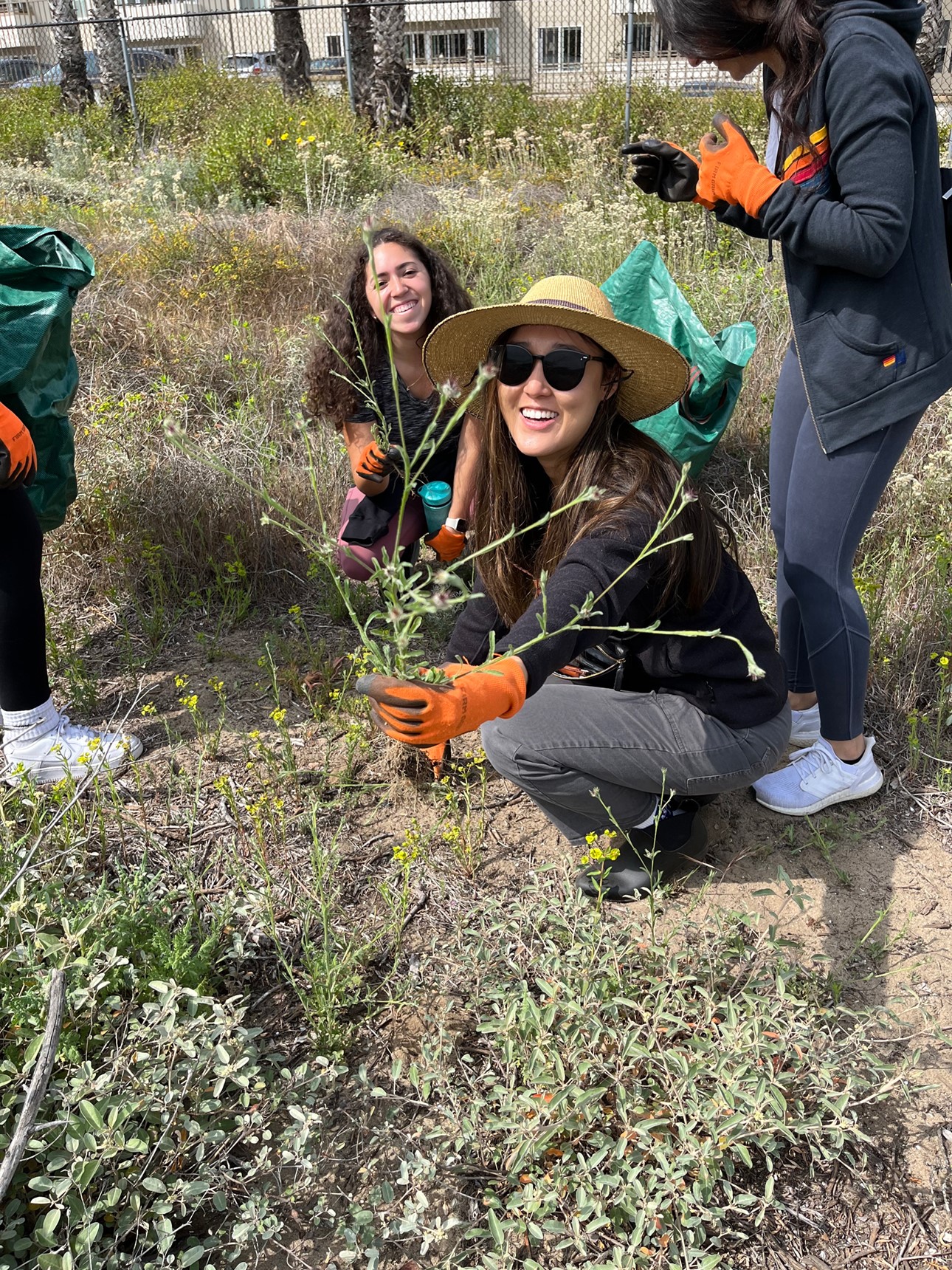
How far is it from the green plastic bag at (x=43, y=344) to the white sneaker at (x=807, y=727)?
2233mm

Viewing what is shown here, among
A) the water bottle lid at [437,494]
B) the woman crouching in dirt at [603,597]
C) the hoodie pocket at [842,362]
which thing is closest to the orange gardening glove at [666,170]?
the hoodie pocket at [842,362]

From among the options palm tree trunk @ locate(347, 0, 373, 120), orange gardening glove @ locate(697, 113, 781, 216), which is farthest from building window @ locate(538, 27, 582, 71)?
orange gardening glove @ locate(697, 113, 781, 216)

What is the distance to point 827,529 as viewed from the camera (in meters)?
2.18

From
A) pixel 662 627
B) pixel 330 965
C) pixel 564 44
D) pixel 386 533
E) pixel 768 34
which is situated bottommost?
pixel 330 965

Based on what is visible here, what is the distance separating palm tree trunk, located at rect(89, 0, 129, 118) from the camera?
1270 centimetres

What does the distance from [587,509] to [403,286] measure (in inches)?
63.6

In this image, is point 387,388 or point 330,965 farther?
point 387,388

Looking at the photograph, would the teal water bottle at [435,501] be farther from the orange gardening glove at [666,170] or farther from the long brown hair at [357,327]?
the orange gardening glove at [666,170]

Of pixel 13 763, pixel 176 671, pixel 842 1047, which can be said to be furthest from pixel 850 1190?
pixel 176 671

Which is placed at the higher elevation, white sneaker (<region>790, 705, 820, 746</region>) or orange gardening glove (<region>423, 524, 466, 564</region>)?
orange gardening glove (<region>423, 524, 466, 564</region>)

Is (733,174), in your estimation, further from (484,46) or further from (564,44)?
(564,44)

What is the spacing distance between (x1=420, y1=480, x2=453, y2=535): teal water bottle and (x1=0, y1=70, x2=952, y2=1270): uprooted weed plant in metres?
0.37

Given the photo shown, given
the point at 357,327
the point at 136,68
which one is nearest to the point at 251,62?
the point at 136,68

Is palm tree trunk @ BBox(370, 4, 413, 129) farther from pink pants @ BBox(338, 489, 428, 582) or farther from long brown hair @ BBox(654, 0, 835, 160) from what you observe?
long brown hair @ BBox(654, 0, 835, 160)
